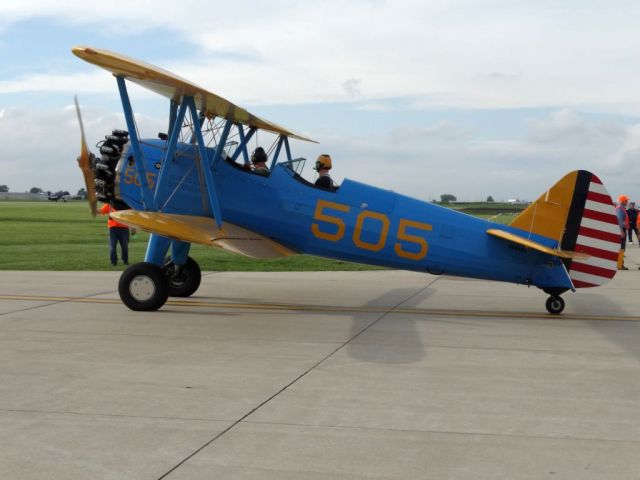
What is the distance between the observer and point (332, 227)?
10000 millimetres

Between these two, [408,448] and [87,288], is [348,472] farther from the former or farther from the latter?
[87,288]

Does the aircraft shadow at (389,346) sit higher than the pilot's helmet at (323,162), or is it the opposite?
the pilot's helmet at (323,162)

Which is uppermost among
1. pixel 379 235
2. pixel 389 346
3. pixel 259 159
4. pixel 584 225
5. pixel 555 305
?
pixel 259 159

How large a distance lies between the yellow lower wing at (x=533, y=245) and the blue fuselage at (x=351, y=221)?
0.12 metres

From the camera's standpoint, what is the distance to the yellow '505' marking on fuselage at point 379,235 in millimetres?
9781

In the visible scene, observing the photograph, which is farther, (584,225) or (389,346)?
(584,225)

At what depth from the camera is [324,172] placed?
34.0 feet

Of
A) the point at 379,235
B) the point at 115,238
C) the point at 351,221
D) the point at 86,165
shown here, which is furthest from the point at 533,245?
the point at 115,238

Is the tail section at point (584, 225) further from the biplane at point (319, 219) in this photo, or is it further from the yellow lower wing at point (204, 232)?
the yellow lower wing at point (204, 232)

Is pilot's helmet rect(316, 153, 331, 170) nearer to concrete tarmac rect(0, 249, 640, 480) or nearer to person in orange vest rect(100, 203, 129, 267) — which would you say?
concrete tarmac rect(0, 249, 640, 480)

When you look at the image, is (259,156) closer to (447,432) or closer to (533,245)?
(533,245)

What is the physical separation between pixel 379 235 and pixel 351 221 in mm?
420

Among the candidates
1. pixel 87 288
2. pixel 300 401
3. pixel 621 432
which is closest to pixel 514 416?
pixel 621 432

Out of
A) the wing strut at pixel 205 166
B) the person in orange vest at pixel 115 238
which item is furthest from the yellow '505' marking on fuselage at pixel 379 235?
the person in orange vest at pixel 115 238
